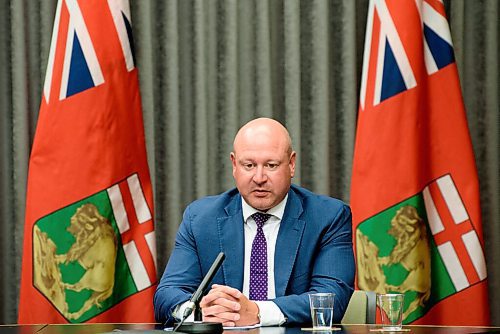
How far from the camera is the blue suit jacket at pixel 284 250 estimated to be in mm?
2967

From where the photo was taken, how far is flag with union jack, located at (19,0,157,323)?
159 inches

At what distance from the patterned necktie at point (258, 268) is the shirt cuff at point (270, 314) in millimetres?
311

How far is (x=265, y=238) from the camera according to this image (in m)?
3.09

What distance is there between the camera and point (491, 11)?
15.1 ft

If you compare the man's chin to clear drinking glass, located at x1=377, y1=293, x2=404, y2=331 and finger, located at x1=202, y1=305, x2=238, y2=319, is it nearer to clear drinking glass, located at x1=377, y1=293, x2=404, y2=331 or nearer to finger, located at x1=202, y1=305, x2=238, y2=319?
finger, located at x1=202, y1=305, x2=238, y2=319

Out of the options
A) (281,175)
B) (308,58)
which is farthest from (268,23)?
(281,175)

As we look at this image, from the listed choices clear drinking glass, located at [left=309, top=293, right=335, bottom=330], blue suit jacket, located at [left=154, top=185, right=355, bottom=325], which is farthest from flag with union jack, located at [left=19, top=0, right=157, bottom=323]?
clear drinking glass, located at [left=309, top=293, right=335, bottom=330]

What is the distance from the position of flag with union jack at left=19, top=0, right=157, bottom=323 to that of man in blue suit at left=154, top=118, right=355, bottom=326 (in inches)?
41.3

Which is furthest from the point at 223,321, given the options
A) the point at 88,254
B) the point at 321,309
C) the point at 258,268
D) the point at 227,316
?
the point at 88,254

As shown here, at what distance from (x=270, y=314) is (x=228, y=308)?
0.50ft

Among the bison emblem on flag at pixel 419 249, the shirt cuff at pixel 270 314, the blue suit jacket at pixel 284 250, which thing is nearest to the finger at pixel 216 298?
the shirt cuff at pixel 270 314

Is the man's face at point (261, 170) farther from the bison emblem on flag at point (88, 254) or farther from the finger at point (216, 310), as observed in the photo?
the bison emblem on flag at point (88, 254)

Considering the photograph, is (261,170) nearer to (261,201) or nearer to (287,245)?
(261,201)

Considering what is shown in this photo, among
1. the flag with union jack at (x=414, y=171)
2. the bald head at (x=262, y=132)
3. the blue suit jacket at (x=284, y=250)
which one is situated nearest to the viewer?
the blue suit jacket at (x=284, y=250)
